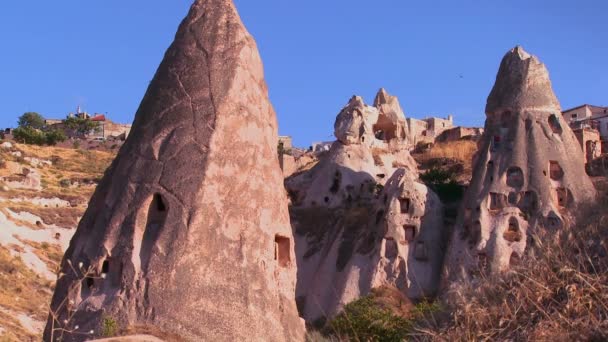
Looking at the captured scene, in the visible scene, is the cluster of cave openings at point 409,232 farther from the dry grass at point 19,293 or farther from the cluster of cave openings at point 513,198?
the dry grass at point 19,293

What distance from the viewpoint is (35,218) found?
44156mm

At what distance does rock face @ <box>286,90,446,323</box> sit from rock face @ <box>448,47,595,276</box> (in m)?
1.14

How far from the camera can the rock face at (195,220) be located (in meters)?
10.7

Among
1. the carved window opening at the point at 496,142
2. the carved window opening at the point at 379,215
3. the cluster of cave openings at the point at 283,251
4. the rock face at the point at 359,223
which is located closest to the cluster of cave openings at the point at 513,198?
the carved window opening at the point at 496,142

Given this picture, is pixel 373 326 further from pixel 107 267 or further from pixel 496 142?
pixel 496 142

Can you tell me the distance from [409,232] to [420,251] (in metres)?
0.62

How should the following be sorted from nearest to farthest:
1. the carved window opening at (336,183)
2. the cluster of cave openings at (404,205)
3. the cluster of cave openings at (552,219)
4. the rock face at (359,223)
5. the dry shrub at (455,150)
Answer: the cluster of cave openings at (552,219), the rock face at (359,223), the cluster of cave openings at (404,205), the carved window opening at (336,183), the dry shrub at (455,150)

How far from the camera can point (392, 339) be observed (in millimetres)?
13914

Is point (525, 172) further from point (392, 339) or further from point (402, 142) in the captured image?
point (392, 339)

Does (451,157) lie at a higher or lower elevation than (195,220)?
higher

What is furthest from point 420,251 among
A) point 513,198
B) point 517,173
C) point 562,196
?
point 562,196

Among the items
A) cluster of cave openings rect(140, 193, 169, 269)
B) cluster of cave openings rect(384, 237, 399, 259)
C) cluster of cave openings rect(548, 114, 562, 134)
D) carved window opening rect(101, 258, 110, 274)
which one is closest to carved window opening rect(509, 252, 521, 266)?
cluster of cave openings rect(384, 237, 399, 259)

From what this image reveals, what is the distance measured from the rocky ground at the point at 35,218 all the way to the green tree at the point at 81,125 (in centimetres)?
1089

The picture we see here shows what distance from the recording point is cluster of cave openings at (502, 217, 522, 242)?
85.7 feet
